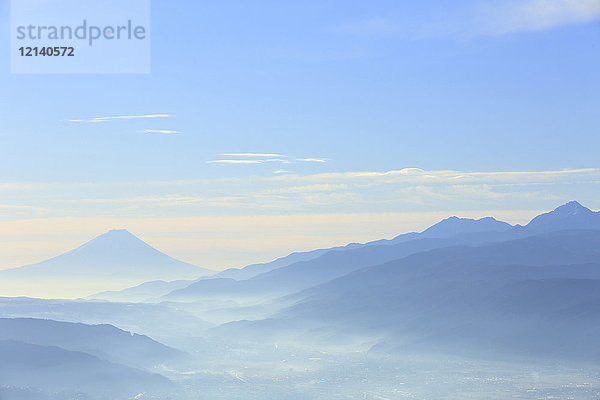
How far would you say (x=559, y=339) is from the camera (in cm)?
16212

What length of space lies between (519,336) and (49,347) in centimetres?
11161

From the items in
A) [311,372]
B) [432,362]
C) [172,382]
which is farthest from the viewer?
[432,362]

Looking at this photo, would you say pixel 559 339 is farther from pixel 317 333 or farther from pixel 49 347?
pixel 49 347

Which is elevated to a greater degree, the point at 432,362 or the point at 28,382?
→ the point at 28,382

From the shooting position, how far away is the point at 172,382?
116562 millimetres

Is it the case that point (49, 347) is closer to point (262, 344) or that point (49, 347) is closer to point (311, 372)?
point (311, 372)

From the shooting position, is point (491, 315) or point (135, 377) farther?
point (491, 315)

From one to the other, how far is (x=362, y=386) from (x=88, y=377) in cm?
5387

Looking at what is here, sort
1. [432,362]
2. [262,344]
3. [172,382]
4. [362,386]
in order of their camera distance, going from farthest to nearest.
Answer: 1. [262,344]
2. [432,362]
3. [362,386]
4. [172,382]

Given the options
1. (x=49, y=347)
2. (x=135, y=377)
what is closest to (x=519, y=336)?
(x=135, y=377)

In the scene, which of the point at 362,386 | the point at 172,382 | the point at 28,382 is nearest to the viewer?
the point at 28,382

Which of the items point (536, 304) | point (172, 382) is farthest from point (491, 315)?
point (172, 382)

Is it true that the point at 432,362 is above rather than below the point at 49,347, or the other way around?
below

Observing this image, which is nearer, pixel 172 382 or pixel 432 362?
pixel 172 382
